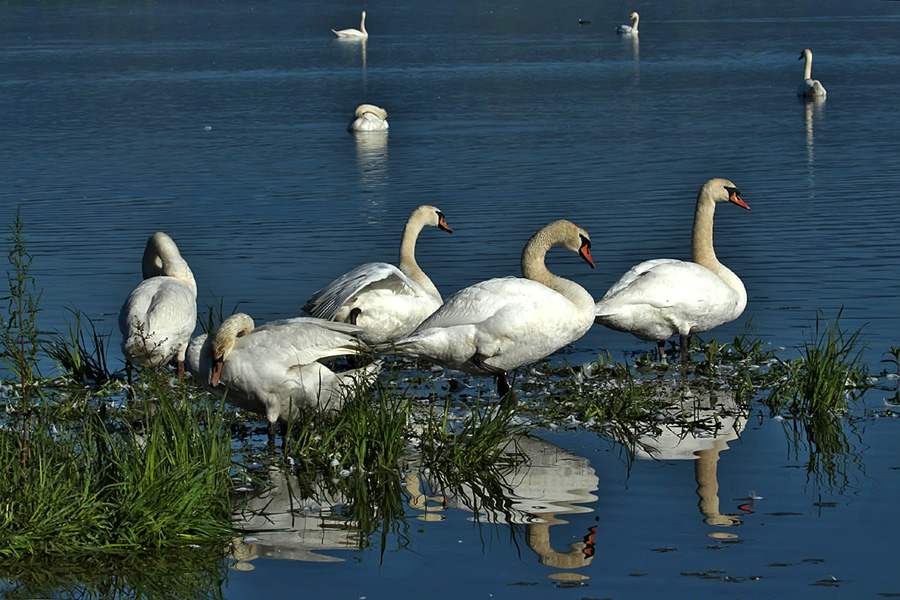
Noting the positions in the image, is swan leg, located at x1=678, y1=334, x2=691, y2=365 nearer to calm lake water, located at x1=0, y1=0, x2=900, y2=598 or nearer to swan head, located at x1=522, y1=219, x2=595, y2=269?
calm lake water, located at x1=0, y1=0, x2=900, y2=598

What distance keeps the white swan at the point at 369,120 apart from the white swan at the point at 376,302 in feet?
62.4

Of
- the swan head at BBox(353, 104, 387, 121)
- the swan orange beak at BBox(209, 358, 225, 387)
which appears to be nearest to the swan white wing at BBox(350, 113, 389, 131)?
the swan head at BBox(353, 104, 387, 121)

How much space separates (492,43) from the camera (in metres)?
59.3

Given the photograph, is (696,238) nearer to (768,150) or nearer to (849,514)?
(849,514)

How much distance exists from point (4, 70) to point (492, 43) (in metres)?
21.4

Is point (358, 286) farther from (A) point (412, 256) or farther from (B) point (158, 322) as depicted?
(A) point (412, 256)

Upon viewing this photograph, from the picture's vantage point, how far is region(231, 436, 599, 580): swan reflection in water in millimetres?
5707

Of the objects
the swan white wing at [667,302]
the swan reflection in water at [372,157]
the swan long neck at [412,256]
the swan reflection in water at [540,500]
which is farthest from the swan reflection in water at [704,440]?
the swan reflection in water at [372,157]

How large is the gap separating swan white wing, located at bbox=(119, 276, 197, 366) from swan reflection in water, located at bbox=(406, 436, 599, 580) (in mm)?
2476

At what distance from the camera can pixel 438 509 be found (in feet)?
20.6

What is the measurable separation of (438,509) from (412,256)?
4693 mm

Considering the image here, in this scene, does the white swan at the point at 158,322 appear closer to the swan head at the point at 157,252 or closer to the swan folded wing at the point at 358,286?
the swan head at the point at 157,252

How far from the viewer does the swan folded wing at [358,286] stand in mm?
8930

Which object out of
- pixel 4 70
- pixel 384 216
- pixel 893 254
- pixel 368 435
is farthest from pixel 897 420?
pixel 4 70
